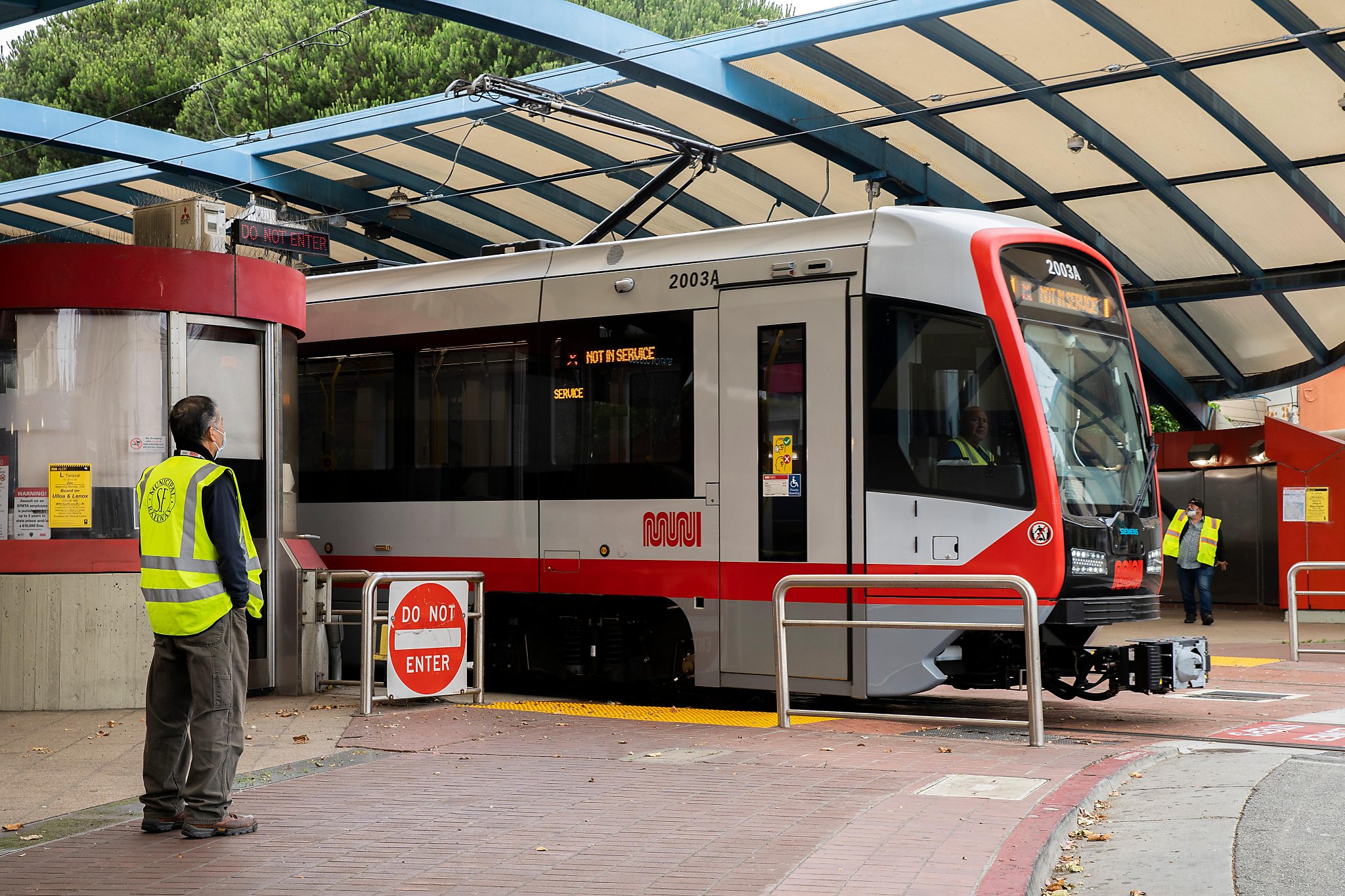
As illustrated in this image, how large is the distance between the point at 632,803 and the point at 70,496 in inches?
214

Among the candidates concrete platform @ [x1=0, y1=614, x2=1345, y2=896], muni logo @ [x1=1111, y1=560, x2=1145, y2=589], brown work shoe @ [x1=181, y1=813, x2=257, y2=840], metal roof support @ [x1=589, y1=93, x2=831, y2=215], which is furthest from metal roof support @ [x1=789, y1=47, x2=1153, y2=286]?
brown work shoe @ [x1=181, y1=813, x2=257, y2=840]

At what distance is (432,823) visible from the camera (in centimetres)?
655

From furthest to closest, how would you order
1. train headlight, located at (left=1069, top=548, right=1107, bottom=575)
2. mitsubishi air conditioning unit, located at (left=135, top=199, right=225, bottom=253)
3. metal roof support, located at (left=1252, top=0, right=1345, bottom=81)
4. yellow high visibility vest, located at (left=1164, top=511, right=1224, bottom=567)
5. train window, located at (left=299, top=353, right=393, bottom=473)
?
1. yellow high visibility vest, located at (left=1164, top=511, right=1224, bottom=567)
2. metal roof support, located at (left=1252, top=0, right=1345, bottom=81)
3. train window, located at (left=299, top=353, right=393, bottom=473)
4. mitsubishi air conditioning unit, located at (left=135, top=199, right=225, bottom=253)
5. train headlight, located at (left=1069, top=548, right=1107, bottom=575)

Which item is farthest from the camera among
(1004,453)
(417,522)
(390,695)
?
(417,522)

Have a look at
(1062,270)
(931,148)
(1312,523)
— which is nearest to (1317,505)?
(1312,523)

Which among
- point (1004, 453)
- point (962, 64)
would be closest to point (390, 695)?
point (1004, 453)

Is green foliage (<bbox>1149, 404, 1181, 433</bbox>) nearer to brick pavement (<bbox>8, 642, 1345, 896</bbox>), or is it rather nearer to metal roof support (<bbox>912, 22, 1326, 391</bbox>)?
metal roof support (<bbox>912, 22, 1326, 391</bbox>)

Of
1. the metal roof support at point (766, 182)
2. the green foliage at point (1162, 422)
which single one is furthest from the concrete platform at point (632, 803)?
the green foliage at point (1162, 422)

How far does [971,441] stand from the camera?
9586 mm

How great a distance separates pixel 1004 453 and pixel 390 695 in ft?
14.9

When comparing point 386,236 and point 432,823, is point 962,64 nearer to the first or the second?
point 386,236

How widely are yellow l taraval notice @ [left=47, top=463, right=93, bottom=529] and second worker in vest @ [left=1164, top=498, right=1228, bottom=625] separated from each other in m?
13.9

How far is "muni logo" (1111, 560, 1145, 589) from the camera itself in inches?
382

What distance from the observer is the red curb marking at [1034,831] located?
5340 mm
